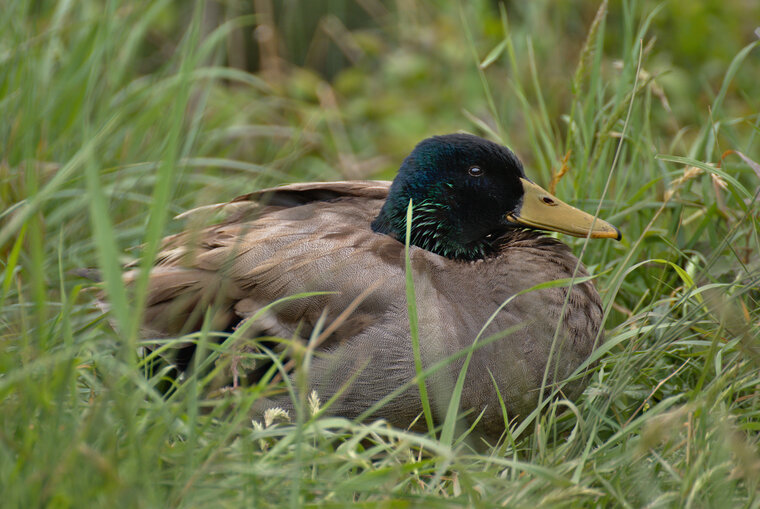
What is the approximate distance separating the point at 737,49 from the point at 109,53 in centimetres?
353

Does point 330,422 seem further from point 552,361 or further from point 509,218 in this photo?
point 509,218

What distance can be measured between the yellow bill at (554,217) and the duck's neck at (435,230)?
6.1 inches

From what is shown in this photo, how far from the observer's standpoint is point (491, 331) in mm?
2521

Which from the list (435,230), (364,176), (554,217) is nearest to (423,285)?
(435,230)

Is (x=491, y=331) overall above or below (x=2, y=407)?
below

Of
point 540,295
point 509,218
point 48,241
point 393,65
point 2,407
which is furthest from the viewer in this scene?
point 393,65

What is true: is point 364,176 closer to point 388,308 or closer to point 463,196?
point 463,196

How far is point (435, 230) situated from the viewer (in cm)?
292

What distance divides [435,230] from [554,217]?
390mm

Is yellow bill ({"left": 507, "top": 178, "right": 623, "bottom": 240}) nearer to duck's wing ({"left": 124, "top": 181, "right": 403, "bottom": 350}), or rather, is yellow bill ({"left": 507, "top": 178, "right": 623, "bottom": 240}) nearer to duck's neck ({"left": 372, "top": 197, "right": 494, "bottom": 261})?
duck's neck ({"left": 372, "top": 197, "right": 494, "bottom": 261})

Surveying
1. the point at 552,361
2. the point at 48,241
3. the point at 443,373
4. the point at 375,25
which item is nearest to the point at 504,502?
the point at 443,373

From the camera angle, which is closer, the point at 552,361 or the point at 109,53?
the point at 552,361

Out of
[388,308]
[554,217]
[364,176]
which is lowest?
[364,176]

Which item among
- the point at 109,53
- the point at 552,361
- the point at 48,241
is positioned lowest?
the point at 552,361
